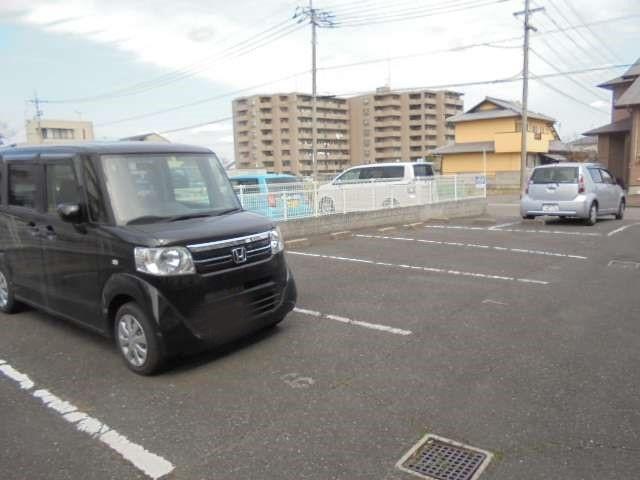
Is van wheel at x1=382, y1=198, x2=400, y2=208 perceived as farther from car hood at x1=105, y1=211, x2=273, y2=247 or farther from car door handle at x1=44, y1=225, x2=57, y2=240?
car door handle at x1=44, y1=225, x2=57, y2=240

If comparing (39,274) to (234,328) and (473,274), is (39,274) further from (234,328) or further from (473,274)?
(473,274)

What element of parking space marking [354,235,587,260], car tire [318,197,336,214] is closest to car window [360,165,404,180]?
car tire [318,197,336,214]

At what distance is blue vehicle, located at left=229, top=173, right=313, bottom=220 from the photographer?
10102mm

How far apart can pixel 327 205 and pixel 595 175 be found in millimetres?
7275

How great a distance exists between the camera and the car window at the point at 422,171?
49.5 feet

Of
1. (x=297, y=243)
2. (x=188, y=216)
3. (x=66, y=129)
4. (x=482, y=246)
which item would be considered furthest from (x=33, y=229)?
(x=66, y=129)

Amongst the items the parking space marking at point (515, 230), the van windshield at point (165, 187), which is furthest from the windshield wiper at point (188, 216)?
the parking space marking at point (515, 230)

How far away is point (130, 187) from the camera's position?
4.12 meters

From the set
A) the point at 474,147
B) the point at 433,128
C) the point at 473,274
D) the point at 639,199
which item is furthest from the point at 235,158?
the point at 473,274

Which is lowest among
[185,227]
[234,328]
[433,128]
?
[234,328]

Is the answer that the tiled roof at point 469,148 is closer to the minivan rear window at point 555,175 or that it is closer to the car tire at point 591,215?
the minivan rear window at point 555,175

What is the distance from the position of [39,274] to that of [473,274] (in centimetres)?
543

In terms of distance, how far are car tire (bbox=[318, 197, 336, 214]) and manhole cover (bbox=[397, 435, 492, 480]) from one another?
9.23 meters

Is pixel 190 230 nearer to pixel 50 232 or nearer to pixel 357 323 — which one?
pixel 50 232
